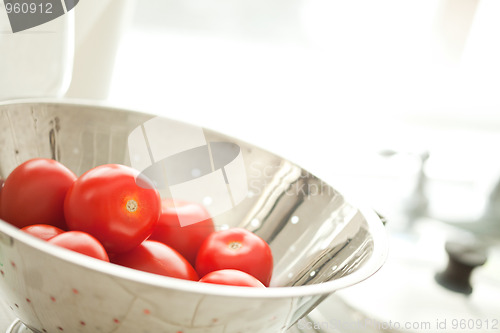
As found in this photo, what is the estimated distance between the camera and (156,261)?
1.36 feet

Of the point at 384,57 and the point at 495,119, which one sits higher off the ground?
the point at 384,57

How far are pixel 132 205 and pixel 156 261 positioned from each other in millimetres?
48

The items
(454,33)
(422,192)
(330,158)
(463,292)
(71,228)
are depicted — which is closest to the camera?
(71,228)

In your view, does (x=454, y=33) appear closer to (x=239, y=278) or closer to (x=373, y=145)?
(x=373, y=145)

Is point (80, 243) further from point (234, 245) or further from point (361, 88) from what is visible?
point (361, 88)

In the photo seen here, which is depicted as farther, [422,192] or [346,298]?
[422,192]

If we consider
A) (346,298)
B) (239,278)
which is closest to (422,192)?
(346,298)

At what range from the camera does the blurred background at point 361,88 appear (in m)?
0.95

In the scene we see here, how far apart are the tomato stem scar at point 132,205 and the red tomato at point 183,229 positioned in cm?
7

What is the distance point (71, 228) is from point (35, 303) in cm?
11

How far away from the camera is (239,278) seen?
392mm

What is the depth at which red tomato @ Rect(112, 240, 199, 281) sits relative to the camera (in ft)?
1.34


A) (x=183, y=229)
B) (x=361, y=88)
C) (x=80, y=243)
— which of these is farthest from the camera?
(x=361, y=88)

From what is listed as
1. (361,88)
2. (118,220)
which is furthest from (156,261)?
(361,88)
